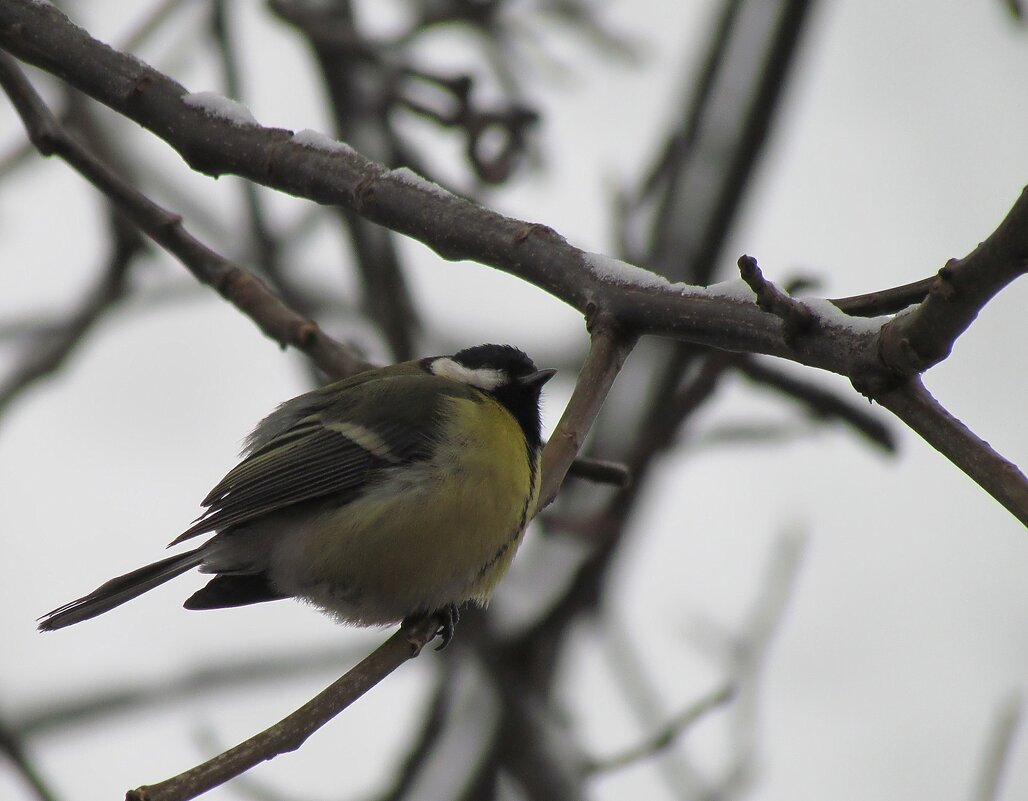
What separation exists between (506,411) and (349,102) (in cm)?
268

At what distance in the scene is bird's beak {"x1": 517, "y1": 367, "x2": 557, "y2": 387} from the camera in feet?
14.8

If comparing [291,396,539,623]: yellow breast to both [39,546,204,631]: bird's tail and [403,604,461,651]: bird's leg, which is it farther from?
[39,546,204,631]: bird's tail

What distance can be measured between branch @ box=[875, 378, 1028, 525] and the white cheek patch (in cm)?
264

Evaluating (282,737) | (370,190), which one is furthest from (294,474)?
(282,737)

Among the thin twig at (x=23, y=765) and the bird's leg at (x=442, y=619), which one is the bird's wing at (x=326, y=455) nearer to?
the bird's leg at (x=442, y=619)

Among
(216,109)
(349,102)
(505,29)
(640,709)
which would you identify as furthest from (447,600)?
(505,29)

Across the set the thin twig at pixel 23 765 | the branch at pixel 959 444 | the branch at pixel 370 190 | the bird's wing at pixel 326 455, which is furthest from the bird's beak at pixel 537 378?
the branch at pixel 959 444

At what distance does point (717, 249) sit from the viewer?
5.82 meters

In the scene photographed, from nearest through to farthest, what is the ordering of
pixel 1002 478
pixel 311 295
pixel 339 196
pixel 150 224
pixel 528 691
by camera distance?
pixel 1002 478 < pixel 339 196 < pixel 150 224 < pixel 528 691 < pixel 311 295

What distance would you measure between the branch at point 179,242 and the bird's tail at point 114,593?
0.82 m

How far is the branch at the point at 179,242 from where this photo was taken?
320 centimetres

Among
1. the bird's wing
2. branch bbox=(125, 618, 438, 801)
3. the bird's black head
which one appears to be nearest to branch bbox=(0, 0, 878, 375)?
branch bbox=(125, 618, 438, 801)

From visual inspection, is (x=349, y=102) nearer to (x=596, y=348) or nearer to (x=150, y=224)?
(x=150, y=224)

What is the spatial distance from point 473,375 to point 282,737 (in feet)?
8.62
